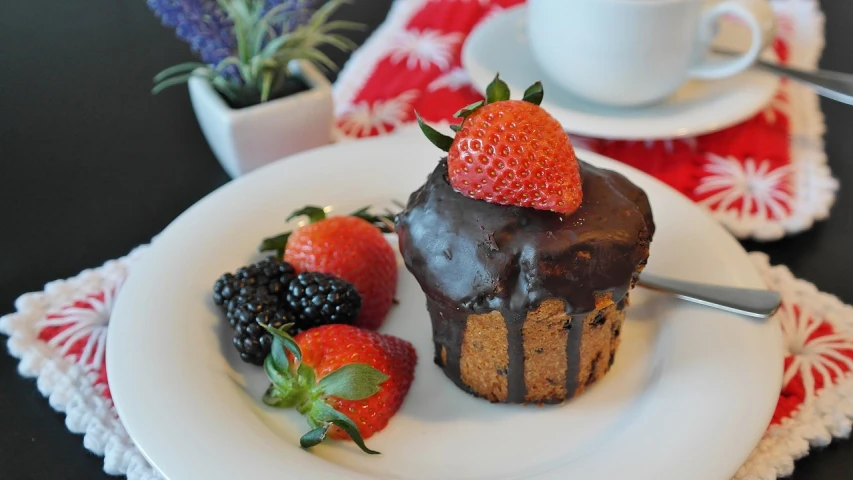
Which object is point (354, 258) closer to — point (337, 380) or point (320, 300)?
point (320, 300)

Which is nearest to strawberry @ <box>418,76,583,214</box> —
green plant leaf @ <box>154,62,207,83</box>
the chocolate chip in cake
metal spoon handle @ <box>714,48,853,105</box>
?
the chocolate chip in cake

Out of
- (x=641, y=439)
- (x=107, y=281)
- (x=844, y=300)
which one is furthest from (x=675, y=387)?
(x=107, y=281)

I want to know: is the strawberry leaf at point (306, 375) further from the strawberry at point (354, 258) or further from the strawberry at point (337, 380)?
the strawberry at point (354, 258)

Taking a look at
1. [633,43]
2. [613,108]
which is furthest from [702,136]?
[633,43]

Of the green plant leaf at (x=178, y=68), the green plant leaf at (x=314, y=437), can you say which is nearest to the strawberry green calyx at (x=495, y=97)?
the green plant leaf at (x=314, y=437)

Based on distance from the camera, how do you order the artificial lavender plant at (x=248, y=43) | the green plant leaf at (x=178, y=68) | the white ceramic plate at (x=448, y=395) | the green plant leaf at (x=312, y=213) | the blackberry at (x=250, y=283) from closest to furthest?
the white ceramic plate at (x=448, y=395)
the blackberry at (x=250, y=283)
the green plant leaf at (x=312, y=213)
the artificial lavender plant at (x=248, y=43)
the green plant leaf at (x=178, y=68)

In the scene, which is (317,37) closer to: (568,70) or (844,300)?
(568,70)

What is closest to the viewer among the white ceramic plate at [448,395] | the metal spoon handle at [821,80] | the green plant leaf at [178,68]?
the white ceramic plate at [448,395]

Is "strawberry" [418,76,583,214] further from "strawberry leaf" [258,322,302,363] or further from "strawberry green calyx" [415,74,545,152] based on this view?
"strawberry leaf" [258,322,302,363]
